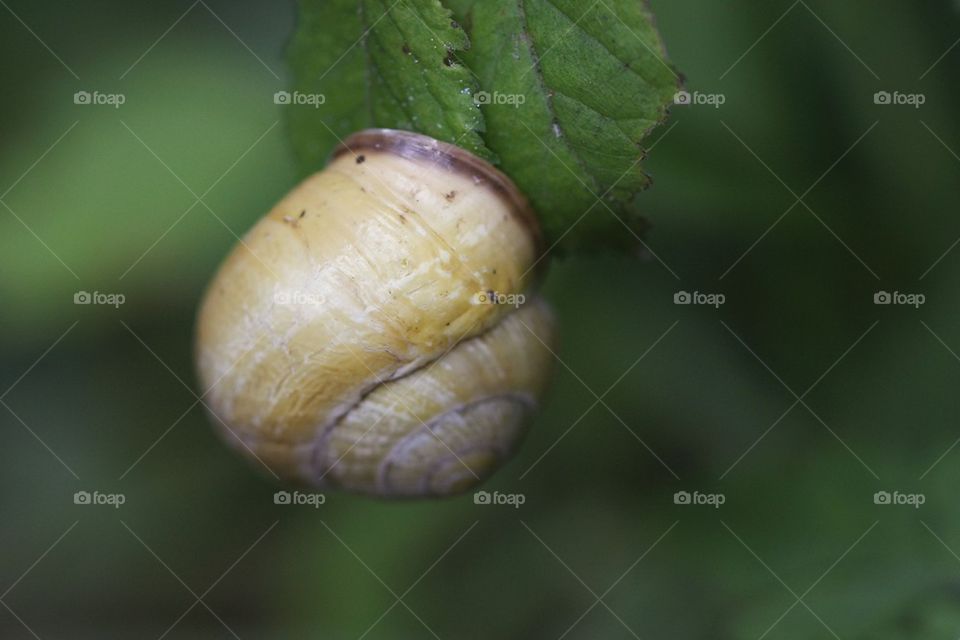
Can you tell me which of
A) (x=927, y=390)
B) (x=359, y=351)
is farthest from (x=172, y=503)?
(x=927, y=390)

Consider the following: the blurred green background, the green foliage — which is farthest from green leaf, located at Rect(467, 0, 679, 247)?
the blurred green background

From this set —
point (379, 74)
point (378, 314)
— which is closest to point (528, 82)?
point (379, 74)

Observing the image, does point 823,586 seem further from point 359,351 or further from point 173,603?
point 173,603

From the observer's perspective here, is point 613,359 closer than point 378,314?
No

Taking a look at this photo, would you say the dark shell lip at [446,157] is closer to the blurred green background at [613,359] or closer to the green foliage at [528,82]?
the green foliage at [528,82]

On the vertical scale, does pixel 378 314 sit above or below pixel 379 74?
below

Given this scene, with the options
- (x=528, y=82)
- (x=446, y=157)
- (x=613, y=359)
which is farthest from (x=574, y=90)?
(x=613, y=359)

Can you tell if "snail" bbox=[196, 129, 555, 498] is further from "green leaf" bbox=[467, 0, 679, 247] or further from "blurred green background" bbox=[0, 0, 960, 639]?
"blurred green background" bbox=[0, 0, 960, 639]

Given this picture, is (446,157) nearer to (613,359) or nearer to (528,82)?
(528,82)
